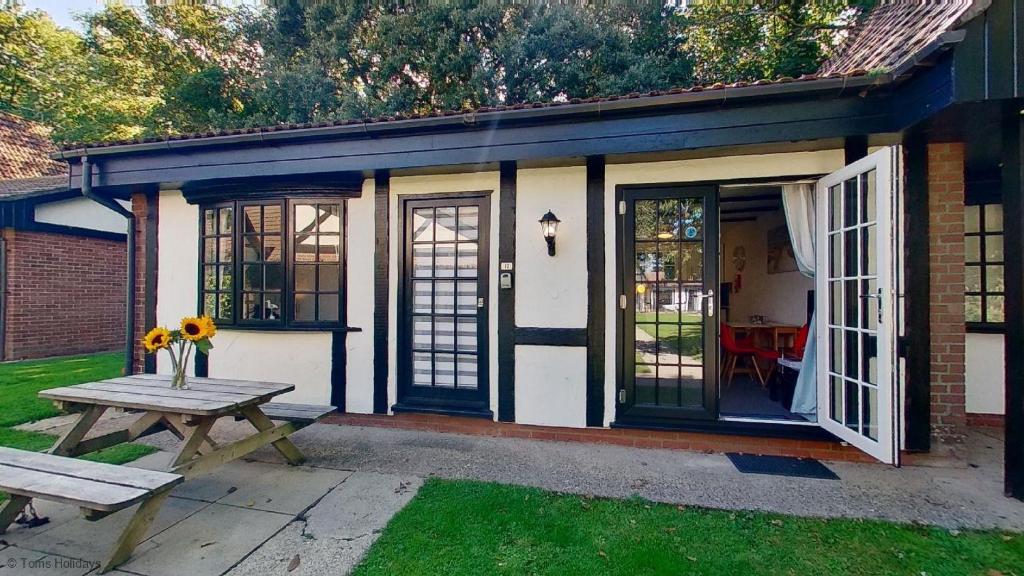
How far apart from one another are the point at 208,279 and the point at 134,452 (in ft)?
6.39

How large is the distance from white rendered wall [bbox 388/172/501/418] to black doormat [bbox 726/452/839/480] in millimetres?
2093

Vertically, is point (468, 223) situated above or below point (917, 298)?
above

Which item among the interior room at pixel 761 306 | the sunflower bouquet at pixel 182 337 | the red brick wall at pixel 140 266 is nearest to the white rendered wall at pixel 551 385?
the interior room at pixel 761 306

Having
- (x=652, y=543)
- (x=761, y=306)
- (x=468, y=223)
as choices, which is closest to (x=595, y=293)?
(x=468, y=223)

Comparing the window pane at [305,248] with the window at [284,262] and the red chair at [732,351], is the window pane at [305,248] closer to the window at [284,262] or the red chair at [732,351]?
the window at [284,262]

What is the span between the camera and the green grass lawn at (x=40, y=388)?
3613 mm

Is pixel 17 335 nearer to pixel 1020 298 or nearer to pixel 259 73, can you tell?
pixel 259 73

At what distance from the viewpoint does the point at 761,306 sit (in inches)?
274

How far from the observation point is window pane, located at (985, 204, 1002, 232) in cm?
444

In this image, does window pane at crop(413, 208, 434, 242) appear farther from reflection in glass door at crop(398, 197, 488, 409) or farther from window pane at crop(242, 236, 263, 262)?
window pane at crop(242, 236, 263, 262)

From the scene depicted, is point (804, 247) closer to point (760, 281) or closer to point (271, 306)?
point (760, 281)

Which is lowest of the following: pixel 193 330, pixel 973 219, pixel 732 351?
pixel 732 351

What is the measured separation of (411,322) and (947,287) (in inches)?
178

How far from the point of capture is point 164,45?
1195 centimetres
